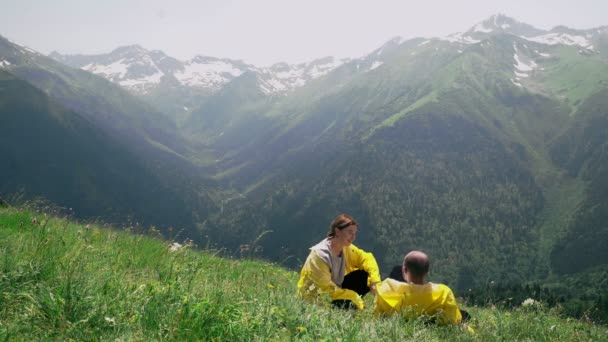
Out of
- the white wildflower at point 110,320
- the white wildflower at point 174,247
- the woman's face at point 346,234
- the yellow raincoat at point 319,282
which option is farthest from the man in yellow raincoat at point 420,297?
the white wildflower at point 110,320

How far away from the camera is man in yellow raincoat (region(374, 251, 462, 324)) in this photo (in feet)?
22.5

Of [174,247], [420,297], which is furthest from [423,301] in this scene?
[174,247]

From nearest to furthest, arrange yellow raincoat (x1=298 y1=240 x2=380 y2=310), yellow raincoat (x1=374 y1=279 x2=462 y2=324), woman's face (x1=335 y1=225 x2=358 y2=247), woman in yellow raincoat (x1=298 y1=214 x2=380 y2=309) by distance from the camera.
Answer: yellow raincoat (x1=374 y1=279 x2=462 y2=324), yellow raincoat (x1=298 y1=240 x2=380 y2=310), woman in yellow raincoat (x1=298 y1=214 x2=380 y2=309), woman's face (x1=335 y1=225 x2=358 y2=247)

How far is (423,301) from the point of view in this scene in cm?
692

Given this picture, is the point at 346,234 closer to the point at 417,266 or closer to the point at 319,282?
the point at 319,282

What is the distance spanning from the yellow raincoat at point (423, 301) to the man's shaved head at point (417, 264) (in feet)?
0.74

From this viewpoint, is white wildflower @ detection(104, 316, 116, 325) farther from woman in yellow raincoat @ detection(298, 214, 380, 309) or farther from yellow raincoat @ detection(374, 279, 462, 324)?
yellow raincoat @ detection(374, 279, 462, 324)

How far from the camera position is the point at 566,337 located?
6.60m

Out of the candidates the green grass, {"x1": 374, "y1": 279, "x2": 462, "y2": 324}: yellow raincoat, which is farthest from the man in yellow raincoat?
the green grass

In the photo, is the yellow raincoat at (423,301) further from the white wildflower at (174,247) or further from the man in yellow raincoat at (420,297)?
the white wildflower at (174,247)

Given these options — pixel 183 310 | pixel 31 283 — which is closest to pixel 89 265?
pixel 31 283

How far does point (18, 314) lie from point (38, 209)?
888 cm

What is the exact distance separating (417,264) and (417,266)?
0.12ft

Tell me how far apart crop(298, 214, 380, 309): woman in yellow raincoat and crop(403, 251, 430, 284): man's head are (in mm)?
1159
